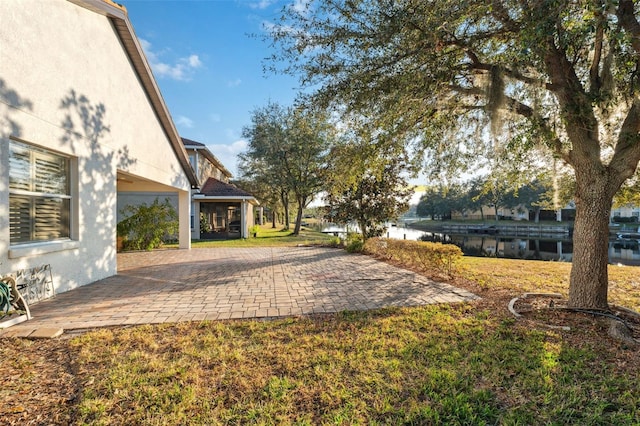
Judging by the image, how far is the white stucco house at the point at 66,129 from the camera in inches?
175

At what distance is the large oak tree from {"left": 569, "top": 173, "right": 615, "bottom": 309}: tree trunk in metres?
0.01

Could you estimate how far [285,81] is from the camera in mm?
5926

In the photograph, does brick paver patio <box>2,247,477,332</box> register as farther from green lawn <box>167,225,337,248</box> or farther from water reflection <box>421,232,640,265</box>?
water reflection <box>421,232,640,265</box>

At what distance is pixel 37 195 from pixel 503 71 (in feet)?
25.2

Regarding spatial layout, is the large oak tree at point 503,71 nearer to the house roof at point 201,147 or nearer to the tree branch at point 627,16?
the tree branch at point 627,16

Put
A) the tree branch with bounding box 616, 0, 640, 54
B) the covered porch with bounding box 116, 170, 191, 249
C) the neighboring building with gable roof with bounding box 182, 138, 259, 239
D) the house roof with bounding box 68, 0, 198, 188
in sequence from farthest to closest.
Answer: the neighboring building with gable roof with bounding box 182, 138, 259, 239, the covered porch with bounding box 116, 170, 191, 249, the house roof with bounding box 68, 0, 198, 188, the tree branch with bounding box 616, 0, 640, 54

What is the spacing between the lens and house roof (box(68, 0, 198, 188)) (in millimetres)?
6254

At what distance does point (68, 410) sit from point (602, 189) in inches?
251

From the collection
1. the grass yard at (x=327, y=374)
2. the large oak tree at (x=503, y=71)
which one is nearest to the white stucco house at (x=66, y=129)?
the grass yard at (x=327, y=374)

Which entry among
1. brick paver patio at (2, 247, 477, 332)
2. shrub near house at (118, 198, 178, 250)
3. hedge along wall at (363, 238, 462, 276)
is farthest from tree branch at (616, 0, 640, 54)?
shrub near house at (118, 198, 178, 250)

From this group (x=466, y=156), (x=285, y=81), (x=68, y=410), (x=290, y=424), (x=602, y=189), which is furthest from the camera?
(x=466, y=156)

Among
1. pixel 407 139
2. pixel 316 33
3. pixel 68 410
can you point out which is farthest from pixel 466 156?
pixel 68 410

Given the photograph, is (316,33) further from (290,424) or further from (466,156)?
(290,424)

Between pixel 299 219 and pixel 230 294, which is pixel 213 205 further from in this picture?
pixel 230 294
